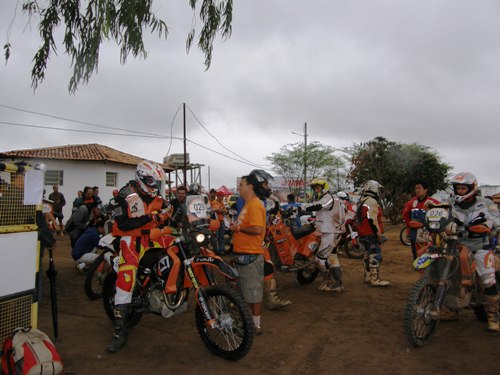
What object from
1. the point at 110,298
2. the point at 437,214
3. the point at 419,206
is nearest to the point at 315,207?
the point at 419,206

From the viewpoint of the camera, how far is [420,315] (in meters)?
4.33

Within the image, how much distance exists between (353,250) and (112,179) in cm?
2219

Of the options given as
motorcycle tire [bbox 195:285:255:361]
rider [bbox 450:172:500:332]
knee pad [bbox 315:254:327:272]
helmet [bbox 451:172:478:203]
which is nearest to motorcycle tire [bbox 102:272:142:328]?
motorcycle tire [bbox 195:285:255:361]

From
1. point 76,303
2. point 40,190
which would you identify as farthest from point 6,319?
point 76,303

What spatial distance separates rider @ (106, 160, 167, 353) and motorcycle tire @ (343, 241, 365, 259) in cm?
714

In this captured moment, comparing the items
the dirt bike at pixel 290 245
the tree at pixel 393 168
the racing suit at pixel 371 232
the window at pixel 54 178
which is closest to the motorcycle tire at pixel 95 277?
the dirt bike at pixel 290 245

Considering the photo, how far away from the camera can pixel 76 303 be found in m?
6.29

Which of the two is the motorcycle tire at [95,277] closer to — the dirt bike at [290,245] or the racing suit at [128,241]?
the racing suit at [128,241]

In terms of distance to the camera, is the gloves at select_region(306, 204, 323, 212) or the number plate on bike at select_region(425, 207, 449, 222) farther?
the gloves at select_region(306, 204, 323, 212)

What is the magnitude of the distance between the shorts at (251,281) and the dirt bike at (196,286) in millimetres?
263

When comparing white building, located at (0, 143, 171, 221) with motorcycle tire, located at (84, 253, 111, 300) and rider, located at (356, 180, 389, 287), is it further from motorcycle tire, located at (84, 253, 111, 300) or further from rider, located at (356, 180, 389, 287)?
rider, located at (356, 180, 389, 287)

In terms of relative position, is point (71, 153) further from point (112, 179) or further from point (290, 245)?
point (290, 245)

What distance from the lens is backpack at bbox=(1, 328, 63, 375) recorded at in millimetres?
3295

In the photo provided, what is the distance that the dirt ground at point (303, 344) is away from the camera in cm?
396
